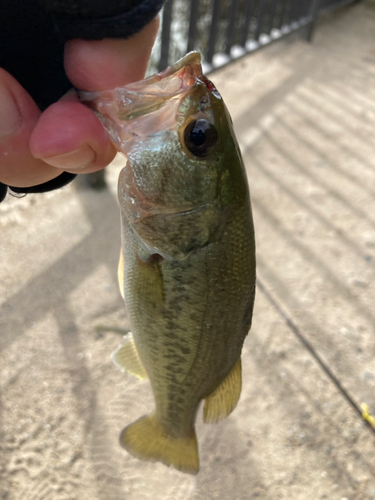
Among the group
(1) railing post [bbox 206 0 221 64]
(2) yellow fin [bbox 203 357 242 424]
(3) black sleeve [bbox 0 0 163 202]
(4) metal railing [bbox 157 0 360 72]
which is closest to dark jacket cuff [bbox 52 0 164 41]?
(3) black sleeve [bbox 0 0 163 202]

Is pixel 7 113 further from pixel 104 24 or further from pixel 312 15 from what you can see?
pixel 312 15

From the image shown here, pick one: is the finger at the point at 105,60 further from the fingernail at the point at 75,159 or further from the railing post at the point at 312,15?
the railing post at the point at 312,15

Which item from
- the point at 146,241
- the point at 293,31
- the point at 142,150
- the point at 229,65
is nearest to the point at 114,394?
the point at 146,241

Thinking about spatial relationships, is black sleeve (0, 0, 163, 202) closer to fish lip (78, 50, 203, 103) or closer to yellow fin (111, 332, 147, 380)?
fish lip (78, 50, 203, 103)

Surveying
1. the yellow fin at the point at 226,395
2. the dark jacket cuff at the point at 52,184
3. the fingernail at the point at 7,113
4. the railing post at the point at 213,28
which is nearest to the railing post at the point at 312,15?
the railing post at the point at 213,28

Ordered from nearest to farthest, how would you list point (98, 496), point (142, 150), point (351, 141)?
1. point (142, 150)
2. point (98, 496)
3. point (351, 141)

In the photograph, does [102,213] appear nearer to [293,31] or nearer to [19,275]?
[19,275]
